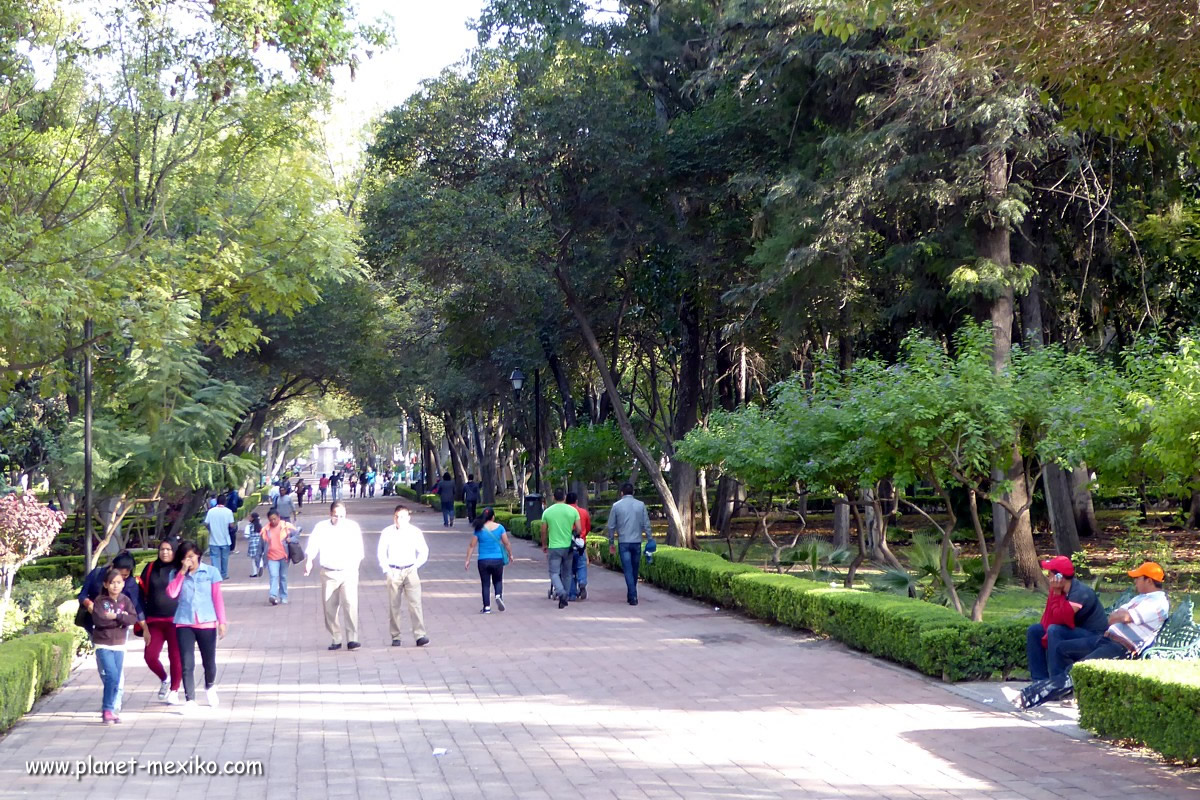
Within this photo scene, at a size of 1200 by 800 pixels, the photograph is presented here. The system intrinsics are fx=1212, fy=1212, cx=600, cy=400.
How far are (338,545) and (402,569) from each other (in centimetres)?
76

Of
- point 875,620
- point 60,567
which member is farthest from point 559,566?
point 60,567

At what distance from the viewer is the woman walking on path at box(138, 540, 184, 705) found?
1019 cm

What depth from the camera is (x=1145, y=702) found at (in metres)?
7.48

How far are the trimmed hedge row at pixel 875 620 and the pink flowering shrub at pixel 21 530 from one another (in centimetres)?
926

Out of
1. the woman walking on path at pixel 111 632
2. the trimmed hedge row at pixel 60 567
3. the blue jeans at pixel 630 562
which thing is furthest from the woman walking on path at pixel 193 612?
the trimmed hedge row at pixel 60 567

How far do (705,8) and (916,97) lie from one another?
7.31 meters

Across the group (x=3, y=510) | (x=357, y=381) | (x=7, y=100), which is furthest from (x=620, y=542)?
(x=357, y=381)

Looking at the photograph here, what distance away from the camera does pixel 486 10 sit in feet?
91.0

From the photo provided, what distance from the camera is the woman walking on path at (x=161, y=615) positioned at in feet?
33.4

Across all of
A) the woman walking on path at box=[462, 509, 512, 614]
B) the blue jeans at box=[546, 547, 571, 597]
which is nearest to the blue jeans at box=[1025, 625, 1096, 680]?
the woman walking on path at box=[462, 509, 512, 614]

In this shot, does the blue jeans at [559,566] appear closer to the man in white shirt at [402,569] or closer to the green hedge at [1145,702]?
the man in white shirt at [402,569]

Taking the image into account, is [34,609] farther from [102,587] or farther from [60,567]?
[60,567]

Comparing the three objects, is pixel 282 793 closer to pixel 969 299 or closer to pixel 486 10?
pixel 969 299

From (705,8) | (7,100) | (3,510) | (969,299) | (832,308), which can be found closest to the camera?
(7,100)
